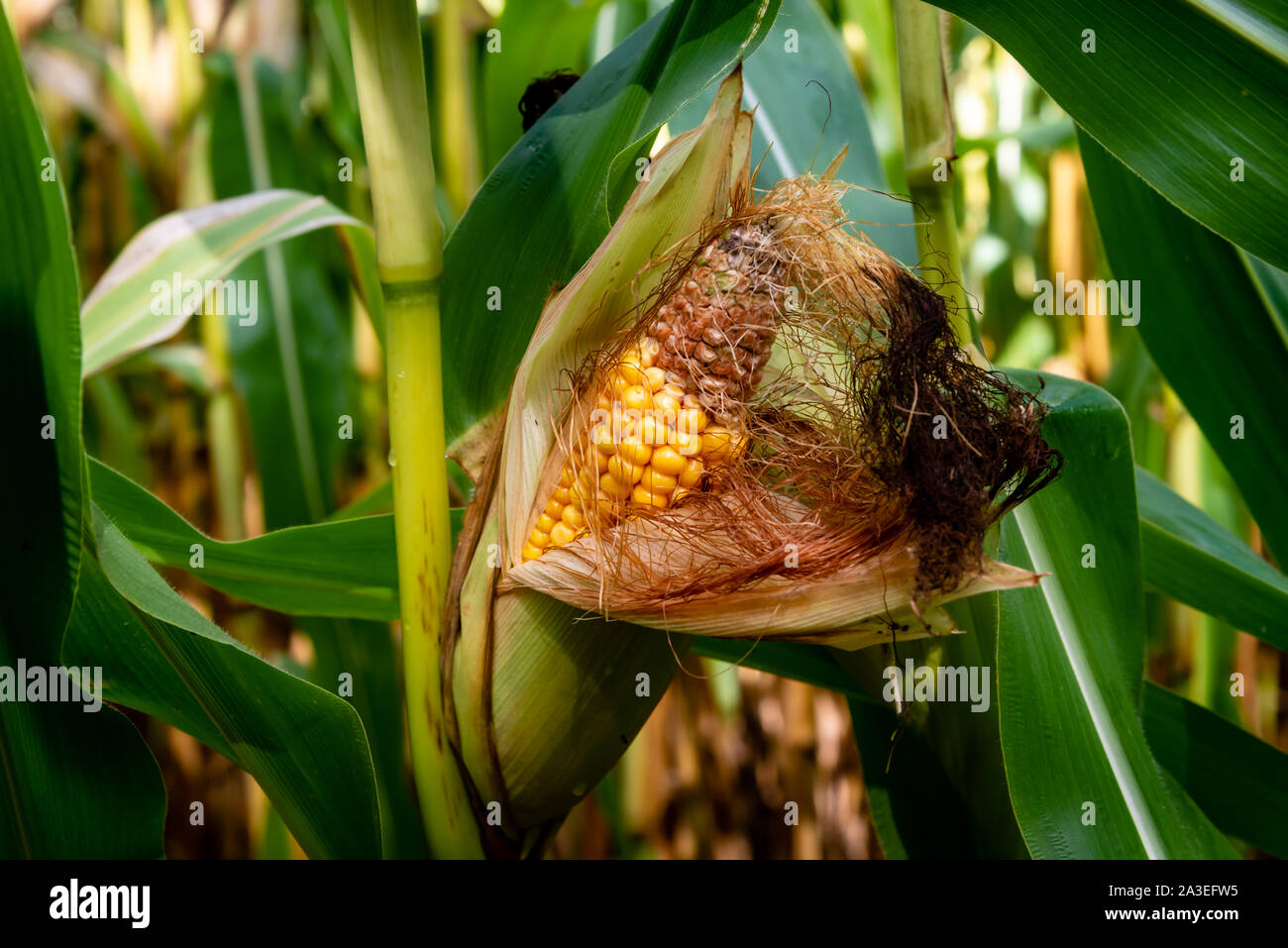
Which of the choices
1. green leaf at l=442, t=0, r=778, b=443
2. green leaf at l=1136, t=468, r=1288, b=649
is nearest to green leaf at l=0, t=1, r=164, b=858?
green leaf at l=442, t=0, r=778, b=443

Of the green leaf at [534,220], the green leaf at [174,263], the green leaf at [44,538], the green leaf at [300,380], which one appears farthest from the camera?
the green leaf at [300,380]

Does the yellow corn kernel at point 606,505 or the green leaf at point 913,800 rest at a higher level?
the yellow corn kernel at point 606,505

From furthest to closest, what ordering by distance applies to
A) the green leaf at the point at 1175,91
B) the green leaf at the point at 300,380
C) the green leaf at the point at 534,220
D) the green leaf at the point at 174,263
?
the green leaf at the point at 300,380 → the green leaf at the point at 174,263 → the green leaf at the point at 534,220 → the green leaf at the point at 1175,91

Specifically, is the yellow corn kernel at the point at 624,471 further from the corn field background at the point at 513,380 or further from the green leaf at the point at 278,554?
the green leaf at the point at 278,554

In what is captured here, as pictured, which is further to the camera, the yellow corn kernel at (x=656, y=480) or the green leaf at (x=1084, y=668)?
the green leaf at (x=1084, y=668)

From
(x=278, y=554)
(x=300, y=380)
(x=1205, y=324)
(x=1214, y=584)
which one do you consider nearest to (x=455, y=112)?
(x=300, y=380)

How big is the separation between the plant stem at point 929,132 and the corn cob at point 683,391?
8.7 inches

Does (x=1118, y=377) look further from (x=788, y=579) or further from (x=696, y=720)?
(x=788, y=579)

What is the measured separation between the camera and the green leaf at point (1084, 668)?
27.6 inches

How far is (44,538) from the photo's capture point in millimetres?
543

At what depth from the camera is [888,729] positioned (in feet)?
2.83

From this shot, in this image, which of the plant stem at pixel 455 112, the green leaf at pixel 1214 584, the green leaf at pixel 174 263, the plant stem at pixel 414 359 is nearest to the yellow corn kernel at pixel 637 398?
the plant stem at pixel 414 359

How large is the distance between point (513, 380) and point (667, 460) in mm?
160
